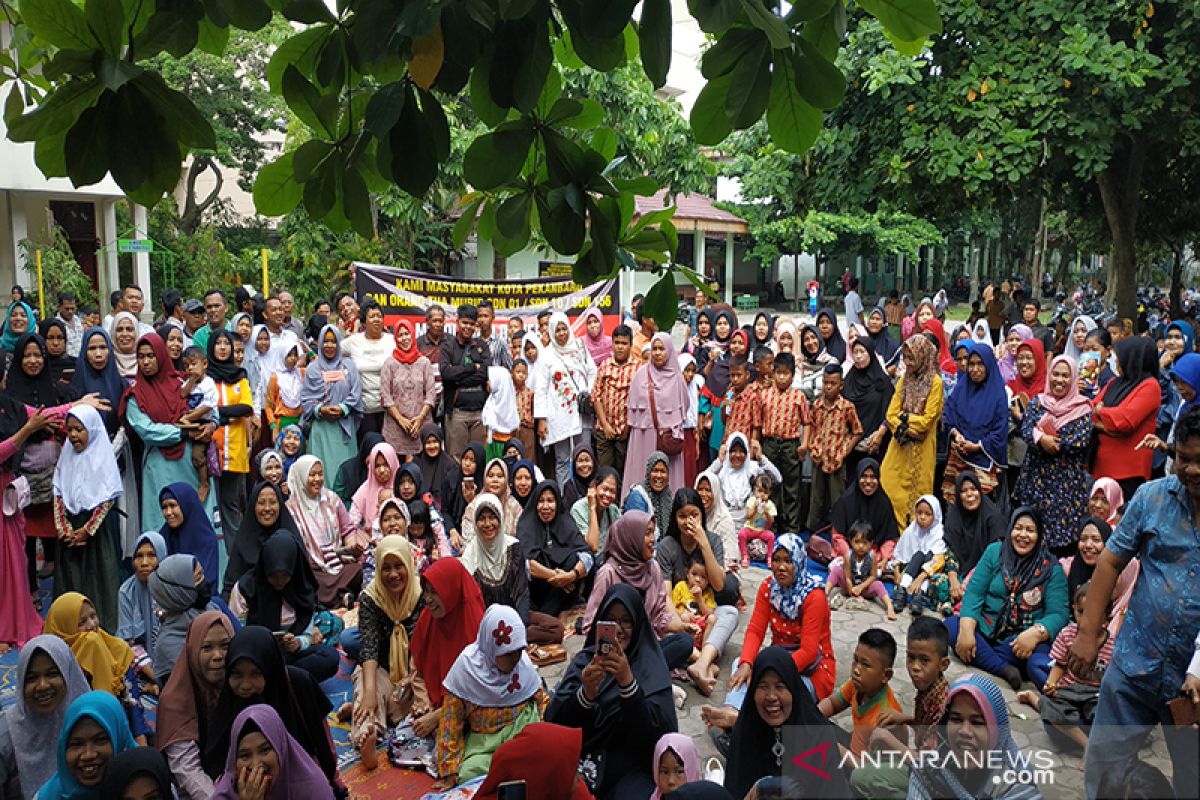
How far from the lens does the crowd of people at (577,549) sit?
2961mm

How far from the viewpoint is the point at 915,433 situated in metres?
6.37

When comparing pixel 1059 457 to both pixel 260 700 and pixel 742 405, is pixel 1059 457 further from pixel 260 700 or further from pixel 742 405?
pixel 260 700

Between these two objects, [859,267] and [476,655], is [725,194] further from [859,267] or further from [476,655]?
[476,655]

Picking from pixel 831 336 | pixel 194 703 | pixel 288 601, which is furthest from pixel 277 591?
pixel 831 336

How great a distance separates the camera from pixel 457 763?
389 centimetres

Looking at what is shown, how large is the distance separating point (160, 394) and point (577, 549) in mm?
2590

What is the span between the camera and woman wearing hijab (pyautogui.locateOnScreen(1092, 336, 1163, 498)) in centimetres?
562

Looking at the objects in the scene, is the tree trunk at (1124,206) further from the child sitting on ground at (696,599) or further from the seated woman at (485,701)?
the seated woman at (485,701)

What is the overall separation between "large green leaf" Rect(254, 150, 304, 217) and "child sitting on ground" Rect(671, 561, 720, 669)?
153 inches

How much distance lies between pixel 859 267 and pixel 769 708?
110ft

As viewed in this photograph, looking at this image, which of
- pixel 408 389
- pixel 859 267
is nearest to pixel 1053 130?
pixel 408 389

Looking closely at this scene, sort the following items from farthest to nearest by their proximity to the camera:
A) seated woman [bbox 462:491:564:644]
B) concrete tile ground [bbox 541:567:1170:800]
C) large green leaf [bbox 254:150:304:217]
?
seated woman [bbox 462:491:564:644] → concrete tile ground [bbox 541:567:1170:800] → large green leaf [bbox 254:150:304:217]

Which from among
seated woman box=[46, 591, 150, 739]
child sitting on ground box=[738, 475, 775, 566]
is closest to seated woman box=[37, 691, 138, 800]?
seated woman box=[46, 591, 150, 739]

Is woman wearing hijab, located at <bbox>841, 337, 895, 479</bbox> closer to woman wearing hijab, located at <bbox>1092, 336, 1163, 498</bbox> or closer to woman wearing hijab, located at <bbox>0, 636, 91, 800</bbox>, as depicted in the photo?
woman wearing hijab, located at <bbox>1092, 336, 1163, 498</bbox>
